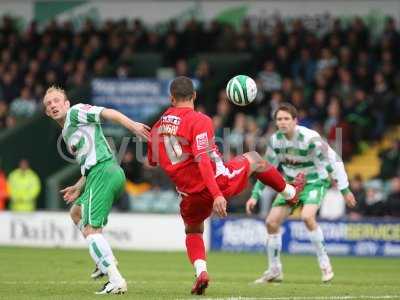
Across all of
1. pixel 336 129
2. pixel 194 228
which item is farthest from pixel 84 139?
pixel 336 129

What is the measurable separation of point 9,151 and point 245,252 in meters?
8.96

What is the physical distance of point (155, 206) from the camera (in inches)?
1003

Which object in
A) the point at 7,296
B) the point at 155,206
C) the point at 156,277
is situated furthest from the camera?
the point at 155,206

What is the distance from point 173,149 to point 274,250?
3469mm

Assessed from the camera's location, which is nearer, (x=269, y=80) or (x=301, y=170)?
(x=301, y=170)

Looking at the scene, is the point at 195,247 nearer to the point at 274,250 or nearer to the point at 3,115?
the point at 274,250

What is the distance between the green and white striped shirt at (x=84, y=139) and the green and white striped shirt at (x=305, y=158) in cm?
333

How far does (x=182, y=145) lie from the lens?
11430mm

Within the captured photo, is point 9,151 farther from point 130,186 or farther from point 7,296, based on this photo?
point 7,296

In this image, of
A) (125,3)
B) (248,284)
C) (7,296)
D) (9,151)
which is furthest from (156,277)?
(125,3)

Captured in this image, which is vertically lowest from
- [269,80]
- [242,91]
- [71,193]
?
[71,193]

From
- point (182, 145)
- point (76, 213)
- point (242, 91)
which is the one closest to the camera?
point (182, 145)

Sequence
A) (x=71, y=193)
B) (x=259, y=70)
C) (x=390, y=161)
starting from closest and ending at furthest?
1. (x=71, y=193)
2. (x=390, y=161)
3. (x=259, y=70)

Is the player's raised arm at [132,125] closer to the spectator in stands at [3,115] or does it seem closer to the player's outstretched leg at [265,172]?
the player's outstretched leg at [265,172]
